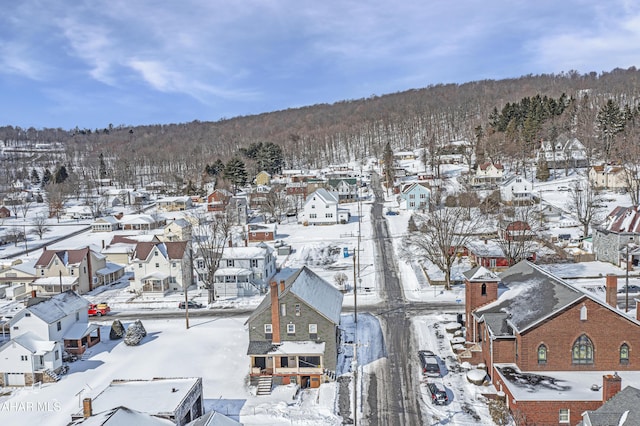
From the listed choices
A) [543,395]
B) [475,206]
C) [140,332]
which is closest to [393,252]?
[475,206]

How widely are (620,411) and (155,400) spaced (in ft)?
70.4

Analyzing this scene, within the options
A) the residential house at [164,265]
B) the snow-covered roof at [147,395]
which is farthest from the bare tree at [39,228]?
the snow-covered roof at [147,395]

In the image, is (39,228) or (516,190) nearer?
(516,190)

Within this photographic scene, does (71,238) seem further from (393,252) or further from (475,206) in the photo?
(475,206)

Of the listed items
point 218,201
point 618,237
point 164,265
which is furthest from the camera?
point 218,201

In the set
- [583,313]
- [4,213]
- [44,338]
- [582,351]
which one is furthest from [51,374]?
[4,213]

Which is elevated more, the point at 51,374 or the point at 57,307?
the point at 57,307

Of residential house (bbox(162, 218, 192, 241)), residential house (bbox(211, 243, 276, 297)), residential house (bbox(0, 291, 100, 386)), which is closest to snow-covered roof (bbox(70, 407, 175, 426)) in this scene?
residential house (bbox(0, 291, 100, 386))

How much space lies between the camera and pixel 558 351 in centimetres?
2975

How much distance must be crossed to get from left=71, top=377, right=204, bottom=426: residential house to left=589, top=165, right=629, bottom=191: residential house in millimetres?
87337

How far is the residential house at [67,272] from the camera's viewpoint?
2263 inches

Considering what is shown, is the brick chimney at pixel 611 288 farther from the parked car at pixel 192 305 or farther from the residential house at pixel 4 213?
the residential house at pixel 4 213

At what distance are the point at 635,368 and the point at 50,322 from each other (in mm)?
40137

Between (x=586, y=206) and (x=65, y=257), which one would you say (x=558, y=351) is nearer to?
(x=65, y=257)
